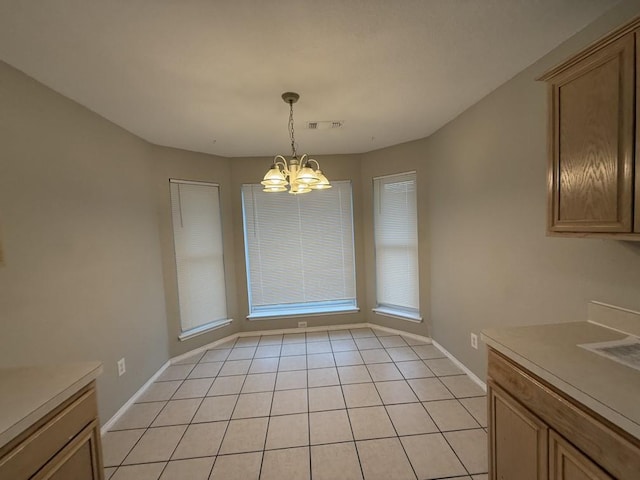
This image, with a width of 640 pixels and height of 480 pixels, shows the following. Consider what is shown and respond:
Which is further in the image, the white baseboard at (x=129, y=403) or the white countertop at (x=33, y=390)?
the white baseboard at (x=129, y=403)

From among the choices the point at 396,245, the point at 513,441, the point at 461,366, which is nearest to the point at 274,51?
the point at 513,441

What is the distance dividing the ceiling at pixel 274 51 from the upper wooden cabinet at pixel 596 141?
1.34 feet

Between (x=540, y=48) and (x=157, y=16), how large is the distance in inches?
80.8

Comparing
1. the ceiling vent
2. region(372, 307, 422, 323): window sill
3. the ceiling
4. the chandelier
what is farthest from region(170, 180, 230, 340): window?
region(372, 307, 422, 323): window sill

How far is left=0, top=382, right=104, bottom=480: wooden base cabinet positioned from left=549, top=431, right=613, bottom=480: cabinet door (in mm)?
1824

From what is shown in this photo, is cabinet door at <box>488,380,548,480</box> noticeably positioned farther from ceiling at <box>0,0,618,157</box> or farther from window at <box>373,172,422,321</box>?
window at <box>373,172,422,321</box>

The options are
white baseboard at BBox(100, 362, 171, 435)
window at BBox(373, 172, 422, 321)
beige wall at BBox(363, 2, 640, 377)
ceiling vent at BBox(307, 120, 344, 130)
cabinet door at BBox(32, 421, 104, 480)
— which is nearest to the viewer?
cabinet door at BBox(32, 421, 104, 480)

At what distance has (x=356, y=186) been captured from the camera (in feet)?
12.1

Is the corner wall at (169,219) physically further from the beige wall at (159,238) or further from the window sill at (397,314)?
the window sill at (397,314)

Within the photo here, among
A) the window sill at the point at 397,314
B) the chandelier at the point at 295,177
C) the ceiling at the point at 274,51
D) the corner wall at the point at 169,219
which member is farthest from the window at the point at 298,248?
the chandelier at the point at 295,177

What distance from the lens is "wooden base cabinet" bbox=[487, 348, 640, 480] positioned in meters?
0.79

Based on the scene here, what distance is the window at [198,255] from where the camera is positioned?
310 centimetres

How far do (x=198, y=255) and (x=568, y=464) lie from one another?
3.38 meters

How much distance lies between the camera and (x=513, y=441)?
3.85 feet
